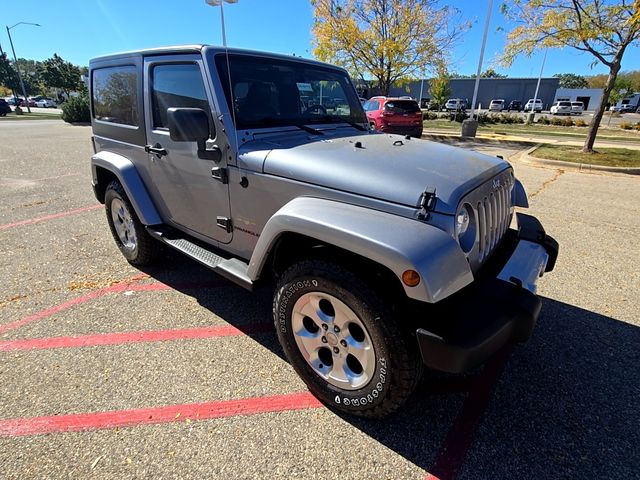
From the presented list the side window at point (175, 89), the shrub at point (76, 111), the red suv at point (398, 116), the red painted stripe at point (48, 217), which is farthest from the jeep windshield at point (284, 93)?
the shrub at point (76, 111)

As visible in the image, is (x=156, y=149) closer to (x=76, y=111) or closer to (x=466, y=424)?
(x=466, y=424)

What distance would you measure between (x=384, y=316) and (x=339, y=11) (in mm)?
21936

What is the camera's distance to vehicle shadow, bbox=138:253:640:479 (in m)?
1.94

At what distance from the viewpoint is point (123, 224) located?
4055 mm

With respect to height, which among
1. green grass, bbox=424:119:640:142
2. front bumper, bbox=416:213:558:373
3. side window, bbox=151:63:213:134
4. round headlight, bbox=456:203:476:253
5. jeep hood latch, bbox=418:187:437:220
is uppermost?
side window, bbox=151:63:213:134

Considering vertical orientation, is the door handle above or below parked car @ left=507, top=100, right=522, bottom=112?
above

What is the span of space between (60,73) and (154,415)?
73.2 m

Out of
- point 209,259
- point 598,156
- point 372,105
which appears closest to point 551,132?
point 598,156

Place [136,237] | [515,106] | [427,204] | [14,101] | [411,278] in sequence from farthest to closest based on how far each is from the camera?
[515,106] < [14,101] < [136,237] < [427,204] < [411,278]

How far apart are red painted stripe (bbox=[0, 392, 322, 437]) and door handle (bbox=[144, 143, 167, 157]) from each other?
74.7 inches

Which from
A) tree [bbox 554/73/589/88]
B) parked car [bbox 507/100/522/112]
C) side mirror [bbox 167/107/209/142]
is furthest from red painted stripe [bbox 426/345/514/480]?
tree [bbox 554/73/589/88]

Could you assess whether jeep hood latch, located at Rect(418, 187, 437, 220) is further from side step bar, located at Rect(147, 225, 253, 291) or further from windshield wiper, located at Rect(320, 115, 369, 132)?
windshield wiper, located at Rect(320, 115, 369, 132)

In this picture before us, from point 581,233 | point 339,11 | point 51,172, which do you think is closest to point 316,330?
point 581,233

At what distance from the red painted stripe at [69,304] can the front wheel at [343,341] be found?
210cm
